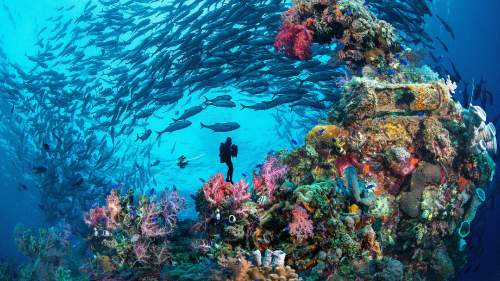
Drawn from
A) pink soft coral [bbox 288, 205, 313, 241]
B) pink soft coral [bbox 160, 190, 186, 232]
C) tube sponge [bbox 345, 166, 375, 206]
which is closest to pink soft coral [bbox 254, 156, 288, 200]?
pink soft coral [bbox 288, 205, 313, 241]

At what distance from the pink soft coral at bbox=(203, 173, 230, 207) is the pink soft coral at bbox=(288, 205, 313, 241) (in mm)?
975

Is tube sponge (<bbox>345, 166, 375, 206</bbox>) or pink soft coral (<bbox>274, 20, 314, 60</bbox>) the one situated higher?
pink soft coral (<bbox>274, 20, 314, 60</bbox>)

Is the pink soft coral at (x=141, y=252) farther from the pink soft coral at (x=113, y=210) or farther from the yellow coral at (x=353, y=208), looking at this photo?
the yellow coral at (x=353, y=208)

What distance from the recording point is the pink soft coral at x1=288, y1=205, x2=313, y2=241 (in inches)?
157

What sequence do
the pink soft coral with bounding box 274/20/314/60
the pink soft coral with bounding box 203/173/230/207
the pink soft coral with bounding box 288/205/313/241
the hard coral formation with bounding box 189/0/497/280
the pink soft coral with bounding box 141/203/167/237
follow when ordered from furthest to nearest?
the pink soft coral with bounding box 274/20/314/60
the hard coral formation with bounding box 189/0/497/280
the pink soft coral with bounding box 141/203/167/237
the pink soft coral with bounding box 203/173/230/207
the pink soft coral with bounding box 288/205/313/241

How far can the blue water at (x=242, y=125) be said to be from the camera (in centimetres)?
2805

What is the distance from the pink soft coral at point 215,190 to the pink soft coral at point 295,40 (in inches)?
145

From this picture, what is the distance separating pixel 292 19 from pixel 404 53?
240 centimetres

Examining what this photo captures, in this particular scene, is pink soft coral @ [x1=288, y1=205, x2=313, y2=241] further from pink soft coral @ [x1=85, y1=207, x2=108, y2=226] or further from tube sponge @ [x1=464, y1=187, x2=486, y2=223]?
tube sponge @ [x1=464, y1=187, x2=486, y2=223]

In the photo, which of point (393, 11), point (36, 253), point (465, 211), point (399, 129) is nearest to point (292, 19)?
point (399, 129)

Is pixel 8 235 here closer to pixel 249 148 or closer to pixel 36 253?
pixel 249 148

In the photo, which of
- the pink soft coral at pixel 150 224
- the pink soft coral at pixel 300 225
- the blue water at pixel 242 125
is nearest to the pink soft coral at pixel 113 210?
the pink soft coral at pixel 150 224

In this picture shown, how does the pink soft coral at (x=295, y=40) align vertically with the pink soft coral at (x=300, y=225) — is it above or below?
above

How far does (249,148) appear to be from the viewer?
1731 inches
